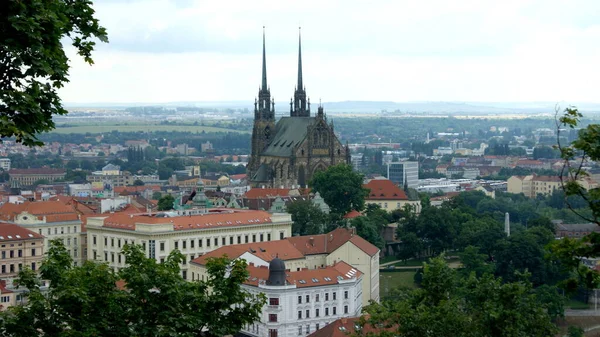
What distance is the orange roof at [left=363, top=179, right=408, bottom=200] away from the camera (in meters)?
143

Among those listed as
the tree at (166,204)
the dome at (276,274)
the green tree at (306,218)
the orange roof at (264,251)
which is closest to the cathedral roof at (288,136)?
the tree at (166,204)

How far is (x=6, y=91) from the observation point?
21359 mm

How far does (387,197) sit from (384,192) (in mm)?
1078

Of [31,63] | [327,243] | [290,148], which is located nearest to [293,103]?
[290,148]

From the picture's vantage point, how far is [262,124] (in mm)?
161875

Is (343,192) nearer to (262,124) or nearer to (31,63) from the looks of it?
(262,124)

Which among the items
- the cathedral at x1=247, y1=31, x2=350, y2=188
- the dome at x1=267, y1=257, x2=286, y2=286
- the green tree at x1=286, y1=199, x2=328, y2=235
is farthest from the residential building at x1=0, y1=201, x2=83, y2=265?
the cathedral at x1=247, y1=31, x2=350, y2=188

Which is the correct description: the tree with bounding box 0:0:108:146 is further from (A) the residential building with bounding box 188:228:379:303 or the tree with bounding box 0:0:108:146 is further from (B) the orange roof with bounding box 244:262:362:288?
(A) the residential building with bounding box 188:228:379:303

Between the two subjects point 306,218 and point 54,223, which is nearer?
point 54,223

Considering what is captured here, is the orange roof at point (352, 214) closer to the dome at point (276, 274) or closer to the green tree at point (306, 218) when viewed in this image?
the green tree at point (306, 218)

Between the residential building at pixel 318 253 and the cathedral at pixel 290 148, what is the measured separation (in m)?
50.9

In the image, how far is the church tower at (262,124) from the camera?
160375 millimetres

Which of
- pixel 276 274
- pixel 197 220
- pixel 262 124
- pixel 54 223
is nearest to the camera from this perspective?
pixel 276 274

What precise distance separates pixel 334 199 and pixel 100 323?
97.7m
